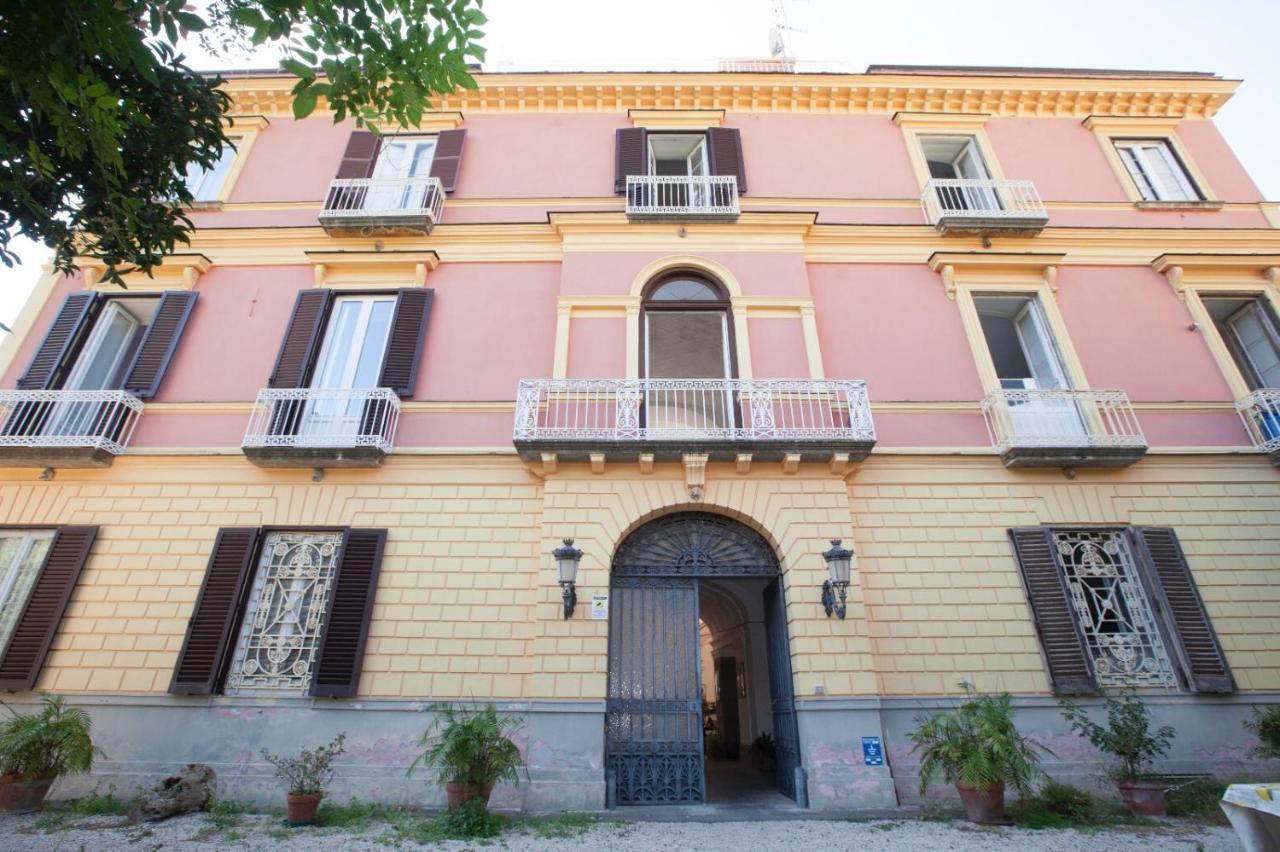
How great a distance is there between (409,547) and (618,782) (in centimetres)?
393

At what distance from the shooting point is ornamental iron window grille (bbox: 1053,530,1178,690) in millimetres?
7469

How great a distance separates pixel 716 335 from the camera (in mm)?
9789

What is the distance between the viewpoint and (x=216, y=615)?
296 inches

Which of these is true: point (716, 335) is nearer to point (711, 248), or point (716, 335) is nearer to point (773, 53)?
point (711, 248)

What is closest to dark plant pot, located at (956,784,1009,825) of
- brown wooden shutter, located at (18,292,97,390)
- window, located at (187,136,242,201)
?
brown wooden shutter, located at (18,292,97,390)

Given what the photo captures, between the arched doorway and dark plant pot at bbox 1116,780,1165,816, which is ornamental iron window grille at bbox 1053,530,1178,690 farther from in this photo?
the arched doorway

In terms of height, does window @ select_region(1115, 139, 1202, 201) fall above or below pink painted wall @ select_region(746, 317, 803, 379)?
above

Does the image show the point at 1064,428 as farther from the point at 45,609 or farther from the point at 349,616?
the point at 45,609

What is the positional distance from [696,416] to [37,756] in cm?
836

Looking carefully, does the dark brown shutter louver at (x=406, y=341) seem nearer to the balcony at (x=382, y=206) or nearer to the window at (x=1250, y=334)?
the balcony at (x=382, y=206)

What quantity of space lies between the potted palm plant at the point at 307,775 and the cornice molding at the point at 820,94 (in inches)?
441

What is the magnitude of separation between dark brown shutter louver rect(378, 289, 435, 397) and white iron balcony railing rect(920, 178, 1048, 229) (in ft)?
28.8

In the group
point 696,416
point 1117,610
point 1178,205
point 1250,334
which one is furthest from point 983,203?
point 1117,610

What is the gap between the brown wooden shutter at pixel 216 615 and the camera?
720 cm
